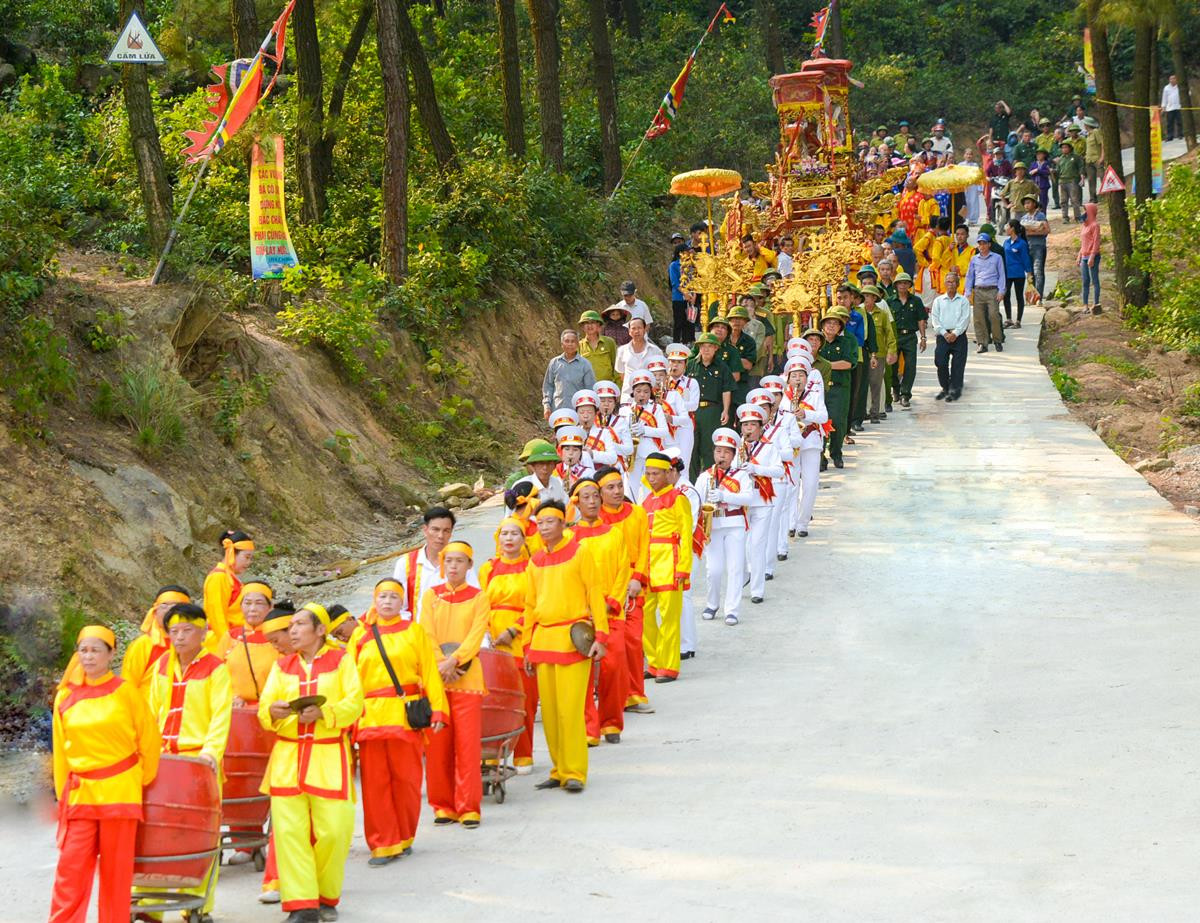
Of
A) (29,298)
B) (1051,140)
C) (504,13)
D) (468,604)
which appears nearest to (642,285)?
(504,13)

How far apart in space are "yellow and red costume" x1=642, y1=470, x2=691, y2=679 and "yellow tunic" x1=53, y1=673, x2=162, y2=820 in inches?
195

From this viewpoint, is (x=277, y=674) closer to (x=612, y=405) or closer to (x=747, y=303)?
(x=612, y=405)

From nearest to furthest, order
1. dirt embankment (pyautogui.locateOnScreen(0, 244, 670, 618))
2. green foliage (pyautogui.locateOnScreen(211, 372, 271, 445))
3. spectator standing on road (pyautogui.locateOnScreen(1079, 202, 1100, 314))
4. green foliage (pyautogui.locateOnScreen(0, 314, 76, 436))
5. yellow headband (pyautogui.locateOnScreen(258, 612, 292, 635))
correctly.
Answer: yellow headband (pyautogui.locateOnScreen(258, 612, 292, 635)) → dirt embankment (pyautogui.locateOnScreen(0, 244, 670, 618)) → green foliage (pyautogui.locateOnScreen(0, 314, 76, 436)) → green foliage (pyautogui.locateOnScreen(211, 372, 271, 445)) → spectator standing on road (pyautogui.locateOnScreen(1079, 202, 1100, 314))

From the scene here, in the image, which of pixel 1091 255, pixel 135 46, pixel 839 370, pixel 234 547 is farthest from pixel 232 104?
pixel 1091 255

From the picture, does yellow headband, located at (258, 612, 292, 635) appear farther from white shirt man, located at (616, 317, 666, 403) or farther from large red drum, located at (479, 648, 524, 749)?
white shirt man, located at (616, 317, 666, 403)

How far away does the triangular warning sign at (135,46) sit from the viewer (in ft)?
49.7

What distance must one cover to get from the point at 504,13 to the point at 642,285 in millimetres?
5796

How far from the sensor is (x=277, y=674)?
8266mm

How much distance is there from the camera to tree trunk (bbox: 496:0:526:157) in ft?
85.7

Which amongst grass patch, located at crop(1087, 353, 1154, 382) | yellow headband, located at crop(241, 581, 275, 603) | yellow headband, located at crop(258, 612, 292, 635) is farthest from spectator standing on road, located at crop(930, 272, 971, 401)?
yellow headband, located at crop(258, 612, 292, 635)

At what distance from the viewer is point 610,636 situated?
433 inches

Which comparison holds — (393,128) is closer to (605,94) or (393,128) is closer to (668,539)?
(605,94)

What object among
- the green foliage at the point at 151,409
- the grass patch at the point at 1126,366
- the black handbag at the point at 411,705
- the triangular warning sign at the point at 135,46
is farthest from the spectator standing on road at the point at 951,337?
the black handbag at the point at 411,705

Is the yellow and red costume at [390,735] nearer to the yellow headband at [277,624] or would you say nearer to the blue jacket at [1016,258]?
the yellow headband at [277,624]
